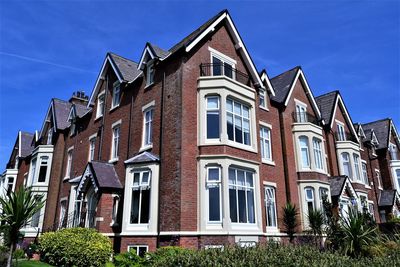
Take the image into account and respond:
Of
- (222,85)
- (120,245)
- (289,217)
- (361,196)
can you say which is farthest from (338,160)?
(120,245)

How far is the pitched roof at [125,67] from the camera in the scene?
21.7 meters

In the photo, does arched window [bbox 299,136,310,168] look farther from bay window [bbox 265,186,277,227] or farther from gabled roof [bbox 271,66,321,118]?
bay window [bbox 265,186,277,227]

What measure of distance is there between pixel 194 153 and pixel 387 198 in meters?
27.4

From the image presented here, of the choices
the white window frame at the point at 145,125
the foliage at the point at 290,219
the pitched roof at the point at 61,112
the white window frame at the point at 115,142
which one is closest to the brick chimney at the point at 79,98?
the pitched roof at the point at 61,112

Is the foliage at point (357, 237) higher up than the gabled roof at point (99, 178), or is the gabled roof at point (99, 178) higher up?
the gabled roof at point (99, 178)

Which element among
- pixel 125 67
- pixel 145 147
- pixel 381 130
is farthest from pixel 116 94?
pixel 381 130

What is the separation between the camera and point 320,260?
6.46m

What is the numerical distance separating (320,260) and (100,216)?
41.4ft

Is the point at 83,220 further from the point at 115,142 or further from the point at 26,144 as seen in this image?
the point at 26,144

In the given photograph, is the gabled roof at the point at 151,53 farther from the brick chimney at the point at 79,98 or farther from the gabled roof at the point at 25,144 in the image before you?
the gabled roof at the point at 25,144

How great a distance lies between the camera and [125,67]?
23.2 meters

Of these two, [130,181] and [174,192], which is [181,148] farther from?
[130,181]

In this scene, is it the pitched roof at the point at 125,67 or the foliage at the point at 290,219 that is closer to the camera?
the foliage at the point at 290,219

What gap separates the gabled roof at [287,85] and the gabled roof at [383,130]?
15.5m
